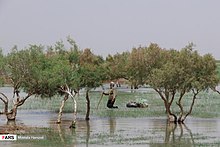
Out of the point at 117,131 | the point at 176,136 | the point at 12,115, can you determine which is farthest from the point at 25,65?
the point at 176,136

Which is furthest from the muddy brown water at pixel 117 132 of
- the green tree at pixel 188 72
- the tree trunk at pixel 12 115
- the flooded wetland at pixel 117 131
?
the green tree at pixel 188 72

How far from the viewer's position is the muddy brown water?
2427 cm

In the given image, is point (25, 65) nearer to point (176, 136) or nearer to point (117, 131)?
point (117, 131)

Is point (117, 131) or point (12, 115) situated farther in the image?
point (12, 115)

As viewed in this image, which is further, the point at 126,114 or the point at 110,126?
the point at 126,114

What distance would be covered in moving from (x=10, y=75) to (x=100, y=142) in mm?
12633

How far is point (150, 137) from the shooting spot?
2659 centimetres

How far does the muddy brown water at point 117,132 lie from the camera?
24266mm

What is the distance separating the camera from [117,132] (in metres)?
28.7

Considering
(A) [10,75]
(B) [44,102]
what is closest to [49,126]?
(A) [10,75]

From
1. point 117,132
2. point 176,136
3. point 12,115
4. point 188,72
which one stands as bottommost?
point 176,136

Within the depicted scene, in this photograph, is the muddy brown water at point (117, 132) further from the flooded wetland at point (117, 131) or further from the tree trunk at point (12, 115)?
the tree trunk at point (12, 115)

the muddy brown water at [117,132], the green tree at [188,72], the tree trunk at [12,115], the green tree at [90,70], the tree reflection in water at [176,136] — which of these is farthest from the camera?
the tree trunk at [12,115]

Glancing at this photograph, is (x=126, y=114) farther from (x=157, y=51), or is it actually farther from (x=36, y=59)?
(x=36, y=59)
